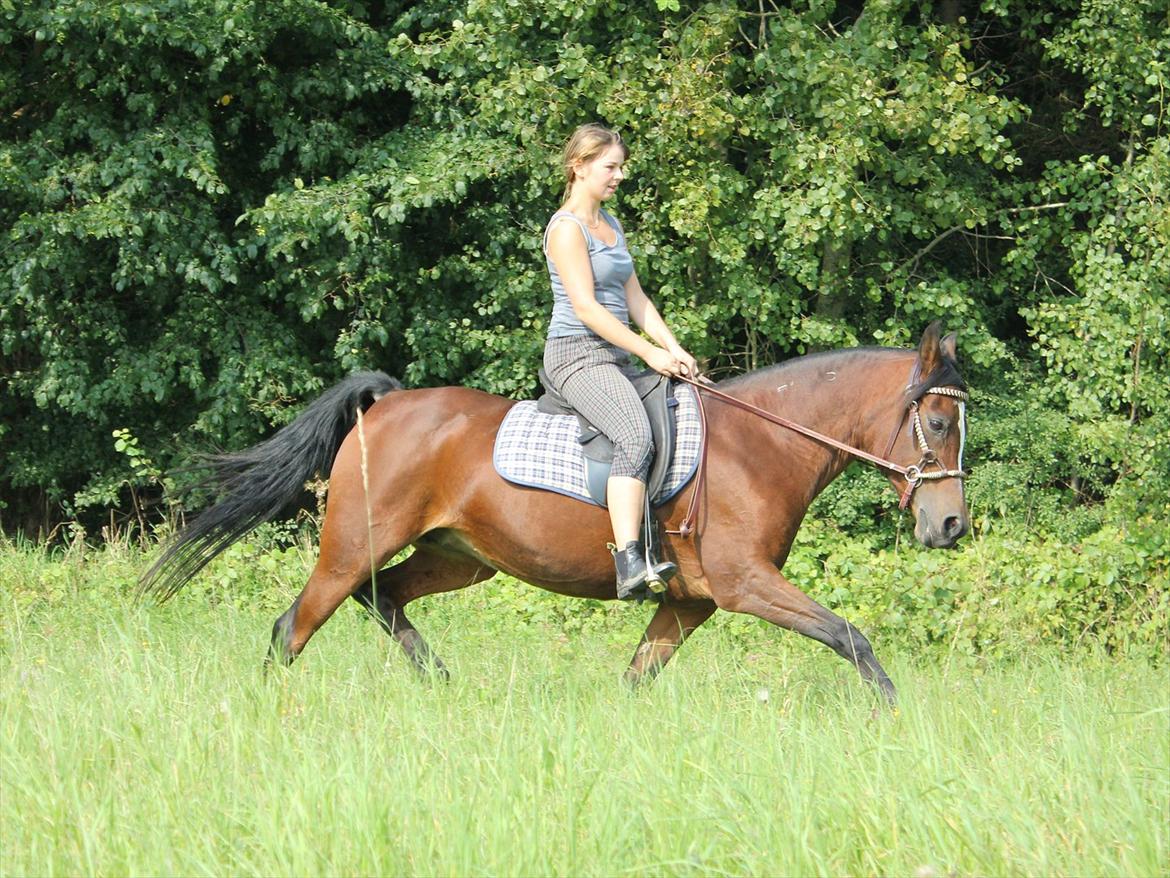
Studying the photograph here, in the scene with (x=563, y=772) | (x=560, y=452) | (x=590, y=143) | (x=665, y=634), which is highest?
(x=590, y=143)

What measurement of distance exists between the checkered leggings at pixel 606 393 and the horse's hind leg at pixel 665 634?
2.61 feet

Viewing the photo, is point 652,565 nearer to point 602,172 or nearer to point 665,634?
point 665,634

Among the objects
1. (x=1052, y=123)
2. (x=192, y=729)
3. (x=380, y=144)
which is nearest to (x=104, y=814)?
(x=192, y=729)

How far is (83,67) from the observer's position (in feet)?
35.8

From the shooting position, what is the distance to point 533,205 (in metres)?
11.4

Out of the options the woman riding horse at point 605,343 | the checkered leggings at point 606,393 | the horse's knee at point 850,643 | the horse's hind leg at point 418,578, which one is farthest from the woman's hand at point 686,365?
the horse's hind leg at point 418,578

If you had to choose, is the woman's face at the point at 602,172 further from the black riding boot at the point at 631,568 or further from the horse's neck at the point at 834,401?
the black riding boot at the point at 631,568

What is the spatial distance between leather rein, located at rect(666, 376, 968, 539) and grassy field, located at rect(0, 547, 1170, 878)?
726 millimetres

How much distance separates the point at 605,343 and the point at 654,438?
1.55ft

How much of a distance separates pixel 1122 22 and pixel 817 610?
6.83m

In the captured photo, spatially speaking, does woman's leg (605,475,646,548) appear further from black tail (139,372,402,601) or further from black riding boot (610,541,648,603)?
black tail (139,372,402,601)

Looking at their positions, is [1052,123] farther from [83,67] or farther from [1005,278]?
[83,67]

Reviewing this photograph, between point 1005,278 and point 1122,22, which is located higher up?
point 1122,22

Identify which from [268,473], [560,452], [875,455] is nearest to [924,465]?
[875,455]
